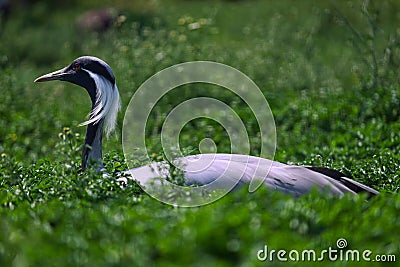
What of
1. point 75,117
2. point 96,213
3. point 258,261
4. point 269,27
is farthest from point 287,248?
point 269,27

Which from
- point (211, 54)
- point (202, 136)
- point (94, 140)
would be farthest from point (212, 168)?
Result: point (211, 54)

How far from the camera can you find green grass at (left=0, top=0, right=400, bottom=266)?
310 centimetres

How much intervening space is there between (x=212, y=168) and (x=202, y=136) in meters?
2.55

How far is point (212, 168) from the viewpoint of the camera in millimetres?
4488

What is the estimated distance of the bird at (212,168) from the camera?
14.4 feet

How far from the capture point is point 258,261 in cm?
294

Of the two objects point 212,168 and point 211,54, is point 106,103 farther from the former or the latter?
point 211,54

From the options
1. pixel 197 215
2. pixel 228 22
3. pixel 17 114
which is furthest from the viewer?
pixel 228 22

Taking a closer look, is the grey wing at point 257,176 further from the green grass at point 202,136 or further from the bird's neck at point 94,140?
the bird's neck at point 94,140

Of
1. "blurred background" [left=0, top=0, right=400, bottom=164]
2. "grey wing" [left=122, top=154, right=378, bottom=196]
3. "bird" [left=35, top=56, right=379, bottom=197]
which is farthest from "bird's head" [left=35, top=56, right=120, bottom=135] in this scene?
"blurred background" [left=0, top=0, right=400, bottom=164]

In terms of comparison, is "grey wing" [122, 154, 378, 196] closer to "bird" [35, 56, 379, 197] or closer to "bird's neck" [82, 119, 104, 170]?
"bird" [35, 56, 379, 197]

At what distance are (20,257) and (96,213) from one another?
1.48 ft

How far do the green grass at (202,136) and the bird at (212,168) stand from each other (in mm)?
148

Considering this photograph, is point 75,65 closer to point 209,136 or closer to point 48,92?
point 209,136
